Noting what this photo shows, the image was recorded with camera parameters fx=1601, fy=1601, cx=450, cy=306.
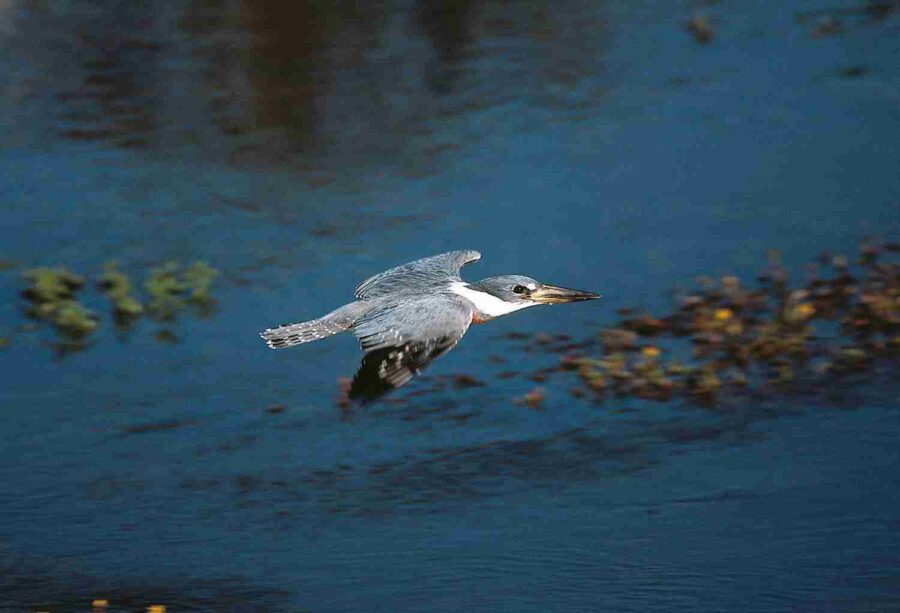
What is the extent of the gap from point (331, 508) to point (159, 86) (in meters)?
6.03

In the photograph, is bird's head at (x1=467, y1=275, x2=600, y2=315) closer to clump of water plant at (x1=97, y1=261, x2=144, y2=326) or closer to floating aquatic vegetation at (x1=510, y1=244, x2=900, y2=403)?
floating aquatic vegetation at (x1=510, y1=244, x2=900, y2=403)

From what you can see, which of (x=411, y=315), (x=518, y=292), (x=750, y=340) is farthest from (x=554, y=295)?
(x=750, y=340)

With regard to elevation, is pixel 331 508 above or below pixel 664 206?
below

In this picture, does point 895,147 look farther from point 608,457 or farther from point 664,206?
point 608,457

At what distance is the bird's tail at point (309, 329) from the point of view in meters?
6.29

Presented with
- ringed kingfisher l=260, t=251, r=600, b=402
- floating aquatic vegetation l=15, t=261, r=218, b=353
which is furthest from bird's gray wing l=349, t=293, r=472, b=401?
floating aquatic vegetation l=15, t=261, r=218, b=353

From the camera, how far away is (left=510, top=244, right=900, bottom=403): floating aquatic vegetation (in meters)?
8.83

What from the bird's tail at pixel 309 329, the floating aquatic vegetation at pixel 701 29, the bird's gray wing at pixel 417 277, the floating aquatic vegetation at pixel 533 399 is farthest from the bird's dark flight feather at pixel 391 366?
the floating aquatic vegetation at pixel 701 29

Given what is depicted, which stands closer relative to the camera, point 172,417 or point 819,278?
point 172,417

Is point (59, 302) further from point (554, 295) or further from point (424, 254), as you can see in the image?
point (554, 295)

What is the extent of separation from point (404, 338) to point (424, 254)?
4.31m

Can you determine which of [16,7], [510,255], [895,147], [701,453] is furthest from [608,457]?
[16,7]

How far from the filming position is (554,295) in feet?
23.0

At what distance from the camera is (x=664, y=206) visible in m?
10.9
